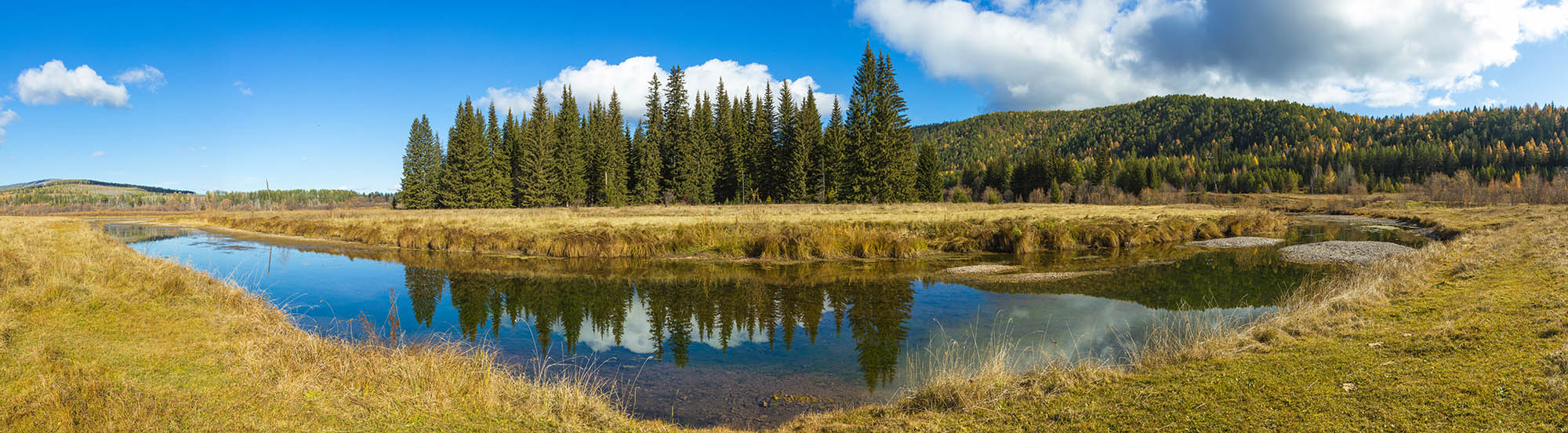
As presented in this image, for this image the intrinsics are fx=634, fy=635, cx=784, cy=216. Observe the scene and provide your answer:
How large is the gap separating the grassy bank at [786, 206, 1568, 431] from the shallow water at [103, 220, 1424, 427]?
1.51m

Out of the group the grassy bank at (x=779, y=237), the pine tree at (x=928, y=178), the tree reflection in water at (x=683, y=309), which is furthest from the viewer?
the pine tree at (x=928, y=178)

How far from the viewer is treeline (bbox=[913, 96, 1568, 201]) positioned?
9881 cm

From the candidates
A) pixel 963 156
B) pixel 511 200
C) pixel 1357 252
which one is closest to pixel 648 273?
pixel 1357 252

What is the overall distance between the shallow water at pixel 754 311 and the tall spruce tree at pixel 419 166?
4527 centimetres

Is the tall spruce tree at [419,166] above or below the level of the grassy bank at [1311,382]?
above

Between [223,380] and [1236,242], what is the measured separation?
3320 cm

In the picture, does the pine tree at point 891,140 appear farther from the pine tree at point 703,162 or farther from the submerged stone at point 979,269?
the submerged stone at point 979,269

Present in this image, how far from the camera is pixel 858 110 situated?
179 ft

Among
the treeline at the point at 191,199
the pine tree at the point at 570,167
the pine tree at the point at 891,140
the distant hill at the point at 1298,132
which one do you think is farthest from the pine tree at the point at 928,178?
the treeline at the point at 191,199

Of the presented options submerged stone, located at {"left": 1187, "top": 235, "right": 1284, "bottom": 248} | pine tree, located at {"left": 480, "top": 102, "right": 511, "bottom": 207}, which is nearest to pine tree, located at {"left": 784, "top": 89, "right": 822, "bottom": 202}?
pine tree, located at {"left": 480, "top": 102, "right": 511, "bottom": 207}

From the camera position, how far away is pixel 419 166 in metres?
66.6

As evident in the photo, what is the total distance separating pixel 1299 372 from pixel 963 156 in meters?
190

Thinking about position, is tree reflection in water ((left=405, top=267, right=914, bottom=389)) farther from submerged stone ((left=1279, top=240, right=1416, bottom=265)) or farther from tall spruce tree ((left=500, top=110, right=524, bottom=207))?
tall spruce tree ((left=500, top=110, right=524, bottom=207))

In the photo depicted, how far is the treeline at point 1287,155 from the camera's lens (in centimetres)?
9881
